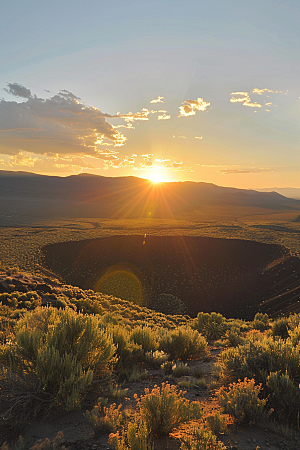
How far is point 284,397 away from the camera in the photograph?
3566 millimetres

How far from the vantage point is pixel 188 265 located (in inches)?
1097

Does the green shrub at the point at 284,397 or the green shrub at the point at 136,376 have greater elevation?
the green shrub at the point at 284,397

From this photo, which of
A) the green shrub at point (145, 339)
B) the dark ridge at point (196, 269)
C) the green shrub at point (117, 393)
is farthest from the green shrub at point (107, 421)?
the dark ridge at point (196, 269)

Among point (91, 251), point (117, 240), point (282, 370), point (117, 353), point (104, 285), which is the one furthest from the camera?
point (117, 240)

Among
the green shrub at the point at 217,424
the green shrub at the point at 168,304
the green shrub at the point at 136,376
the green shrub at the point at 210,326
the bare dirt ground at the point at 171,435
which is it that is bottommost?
the green shrub at the point at 168,304

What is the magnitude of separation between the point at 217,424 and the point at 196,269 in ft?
79.2

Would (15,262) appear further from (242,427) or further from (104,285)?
(242,427)

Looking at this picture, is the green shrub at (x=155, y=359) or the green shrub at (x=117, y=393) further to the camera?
the green shrub at (x=155, y=359)

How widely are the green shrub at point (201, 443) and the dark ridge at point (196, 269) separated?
51.4 feet

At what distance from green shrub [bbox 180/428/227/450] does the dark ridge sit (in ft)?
51.4

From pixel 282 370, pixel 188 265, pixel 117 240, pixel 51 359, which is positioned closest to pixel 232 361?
pixel 282 370

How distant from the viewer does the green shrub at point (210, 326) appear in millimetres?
10273

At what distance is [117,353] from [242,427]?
10.0 ft

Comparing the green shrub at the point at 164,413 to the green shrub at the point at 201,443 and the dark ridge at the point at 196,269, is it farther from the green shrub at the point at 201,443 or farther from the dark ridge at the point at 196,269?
the dark ridge at the point at 196,269
